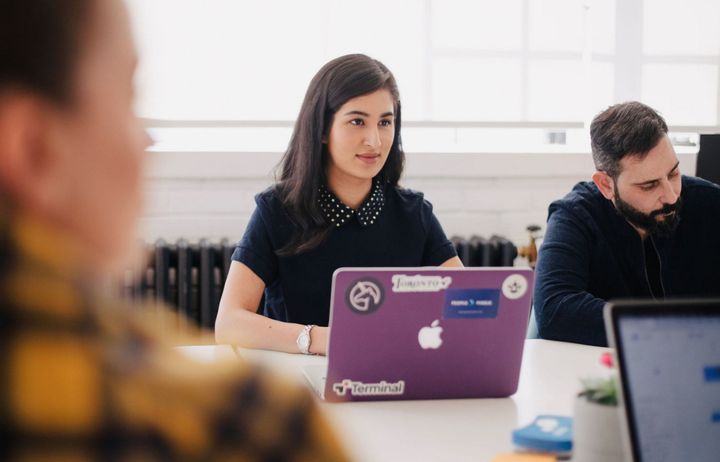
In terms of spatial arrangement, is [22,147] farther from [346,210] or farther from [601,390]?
[346,210]

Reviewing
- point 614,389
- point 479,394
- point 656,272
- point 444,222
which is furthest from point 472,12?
point 614,389

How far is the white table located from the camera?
124 centimetres

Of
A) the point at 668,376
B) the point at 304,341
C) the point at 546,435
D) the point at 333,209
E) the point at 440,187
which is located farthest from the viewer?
the point at 440,187

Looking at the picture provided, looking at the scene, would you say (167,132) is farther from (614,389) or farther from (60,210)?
(60,210)

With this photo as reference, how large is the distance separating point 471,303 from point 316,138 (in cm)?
92

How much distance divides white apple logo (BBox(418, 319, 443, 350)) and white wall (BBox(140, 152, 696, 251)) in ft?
5.45

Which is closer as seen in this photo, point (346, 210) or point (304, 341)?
point (304, 341)

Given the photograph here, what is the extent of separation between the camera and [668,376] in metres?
0.89

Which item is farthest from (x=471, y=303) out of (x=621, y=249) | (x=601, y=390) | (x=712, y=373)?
(x=621, y=249)

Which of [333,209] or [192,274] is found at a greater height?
[333,209]

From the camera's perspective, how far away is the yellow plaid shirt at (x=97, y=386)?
0.93ft

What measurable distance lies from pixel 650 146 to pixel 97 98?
205 cm

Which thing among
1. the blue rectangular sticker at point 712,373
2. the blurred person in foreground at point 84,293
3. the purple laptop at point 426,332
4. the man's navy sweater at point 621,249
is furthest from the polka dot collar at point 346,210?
the blurred person in foreground at point 84,293

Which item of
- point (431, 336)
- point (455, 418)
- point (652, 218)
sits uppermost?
point (652, 218)
